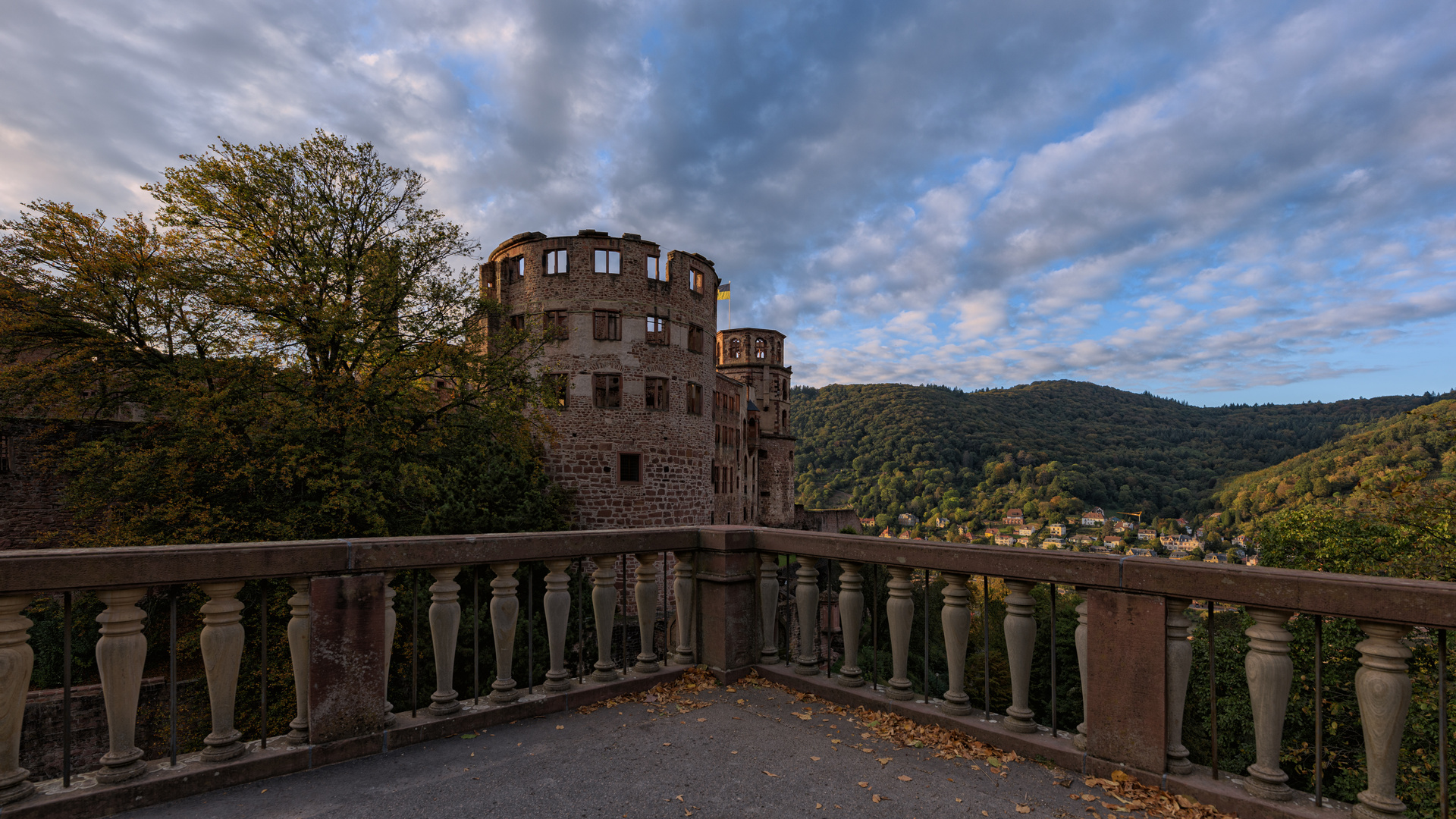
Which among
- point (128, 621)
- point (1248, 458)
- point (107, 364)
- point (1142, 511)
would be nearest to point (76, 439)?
point (107, 364)

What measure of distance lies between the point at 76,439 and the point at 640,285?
1828cm

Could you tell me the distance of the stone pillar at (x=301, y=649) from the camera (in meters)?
3.52

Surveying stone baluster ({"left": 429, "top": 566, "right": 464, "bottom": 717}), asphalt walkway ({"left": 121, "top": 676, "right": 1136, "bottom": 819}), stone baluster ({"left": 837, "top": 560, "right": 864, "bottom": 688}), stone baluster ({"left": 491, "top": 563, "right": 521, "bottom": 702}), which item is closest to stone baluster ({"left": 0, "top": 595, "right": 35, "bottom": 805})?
asphalt walkway ({"left": 121, "top": 676, "right": 1136, "bottom": 819})

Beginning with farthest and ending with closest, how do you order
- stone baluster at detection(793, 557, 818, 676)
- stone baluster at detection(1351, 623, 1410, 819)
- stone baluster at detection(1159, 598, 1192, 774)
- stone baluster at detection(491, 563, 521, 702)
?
stone baluster at detection(793, 557, 818, 676)
stone baluster at detection(491, 563, 521, 702)
stone baluster at detection(1159, 598, 1192, 774)
stone baluster at detection(1351, 623, 1410, 819)

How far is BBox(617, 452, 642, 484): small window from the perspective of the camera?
85.2 feet

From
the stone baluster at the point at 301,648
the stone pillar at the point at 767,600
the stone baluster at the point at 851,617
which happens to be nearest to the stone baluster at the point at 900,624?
the stone baluster at the point at 851,617

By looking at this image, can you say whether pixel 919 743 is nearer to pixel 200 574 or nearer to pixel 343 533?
pixel 200 574

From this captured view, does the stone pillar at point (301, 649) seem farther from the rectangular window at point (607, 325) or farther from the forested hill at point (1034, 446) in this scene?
the forested hill at point (1034, 446)

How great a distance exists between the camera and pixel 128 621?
10.3ft

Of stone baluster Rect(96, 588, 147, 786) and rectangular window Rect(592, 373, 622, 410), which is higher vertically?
rectangular window Rect(592, 373, 622, 410)

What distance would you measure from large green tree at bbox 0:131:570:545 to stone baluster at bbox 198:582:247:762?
14.1 meters

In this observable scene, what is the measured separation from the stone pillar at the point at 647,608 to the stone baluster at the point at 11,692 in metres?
3.06

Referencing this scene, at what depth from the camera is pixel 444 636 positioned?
4059mm

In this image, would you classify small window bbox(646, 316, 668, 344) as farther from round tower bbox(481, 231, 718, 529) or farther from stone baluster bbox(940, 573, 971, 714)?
stone baluster bbox(940, 573, 971, 714)
